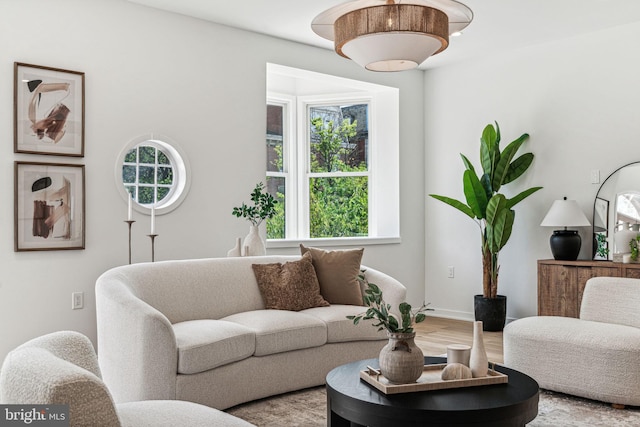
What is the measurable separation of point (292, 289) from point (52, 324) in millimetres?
1692

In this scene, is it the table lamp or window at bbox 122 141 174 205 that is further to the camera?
the table lamp

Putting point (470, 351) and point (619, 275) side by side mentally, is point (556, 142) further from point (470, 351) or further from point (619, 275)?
point (470, 351)

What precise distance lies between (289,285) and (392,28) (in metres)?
1.89

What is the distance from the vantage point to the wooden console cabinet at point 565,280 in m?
5.04

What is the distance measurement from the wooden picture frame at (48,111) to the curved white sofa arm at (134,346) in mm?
1313

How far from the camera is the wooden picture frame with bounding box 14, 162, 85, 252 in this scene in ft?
13.6

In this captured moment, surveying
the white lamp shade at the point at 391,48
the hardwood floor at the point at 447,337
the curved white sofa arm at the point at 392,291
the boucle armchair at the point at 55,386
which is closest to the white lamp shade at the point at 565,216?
the hardwood floor at the point at 447,337

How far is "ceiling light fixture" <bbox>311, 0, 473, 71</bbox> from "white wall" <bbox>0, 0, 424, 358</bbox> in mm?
1998

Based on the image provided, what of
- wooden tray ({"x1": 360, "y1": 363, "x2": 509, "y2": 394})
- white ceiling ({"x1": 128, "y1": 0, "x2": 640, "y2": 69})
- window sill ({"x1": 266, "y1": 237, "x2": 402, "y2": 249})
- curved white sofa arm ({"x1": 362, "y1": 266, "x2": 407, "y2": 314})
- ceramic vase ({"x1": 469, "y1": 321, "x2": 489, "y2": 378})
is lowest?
wooden tray ({"x1": 360, "y1": 363, "x2": 509, "y2": 394})

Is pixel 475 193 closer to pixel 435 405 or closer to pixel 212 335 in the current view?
pixel 212 335

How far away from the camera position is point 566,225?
5.30 m

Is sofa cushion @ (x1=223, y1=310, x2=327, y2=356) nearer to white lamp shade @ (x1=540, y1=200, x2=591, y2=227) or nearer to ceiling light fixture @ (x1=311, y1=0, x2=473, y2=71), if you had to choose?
ceiling light fixture @ (x1=311, y1=0, x2=473, y2=71)

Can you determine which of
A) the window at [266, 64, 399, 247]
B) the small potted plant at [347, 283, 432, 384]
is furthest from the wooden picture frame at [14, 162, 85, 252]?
the small potted plant at [347, 283, 432, 384]

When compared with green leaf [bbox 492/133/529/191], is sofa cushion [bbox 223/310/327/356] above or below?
below
